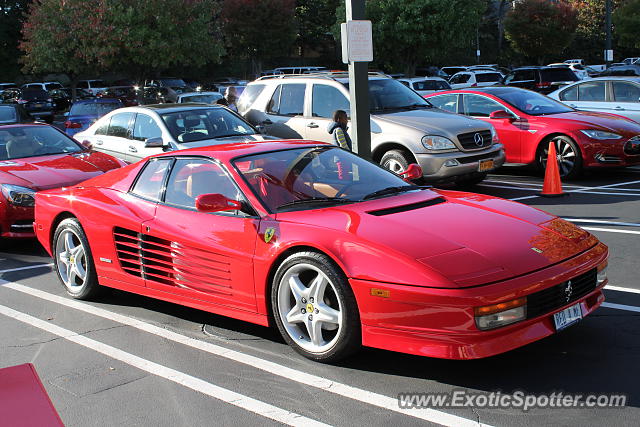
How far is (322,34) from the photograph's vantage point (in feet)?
174

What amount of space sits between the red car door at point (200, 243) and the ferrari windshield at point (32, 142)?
507 cm

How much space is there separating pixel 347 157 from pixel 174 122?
17.9ft

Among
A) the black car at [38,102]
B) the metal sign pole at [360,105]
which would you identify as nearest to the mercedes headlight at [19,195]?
the metal sign pole at [360,105]

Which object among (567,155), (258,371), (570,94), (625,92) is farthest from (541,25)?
(258,371)

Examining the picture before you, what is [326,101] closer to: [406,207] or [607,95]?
[607,95]

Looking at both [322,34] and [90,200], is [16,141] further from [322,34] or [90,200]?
[322,34]

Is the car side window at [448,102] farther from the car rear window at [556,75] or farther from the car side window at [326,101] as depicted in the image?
the car rear window at [556,75]

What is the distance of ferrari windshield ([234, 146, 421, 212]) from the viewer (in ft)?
17.5

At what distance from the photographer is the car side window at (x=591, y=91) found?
14.8 metres

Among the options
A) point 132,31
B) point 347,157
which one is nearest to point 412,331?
point 347,157

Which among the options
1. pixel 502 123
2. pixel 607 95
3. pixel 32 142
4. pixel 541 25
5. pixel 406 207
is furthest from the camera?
pixel 541 25

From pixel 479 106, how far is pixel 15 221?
8.16m

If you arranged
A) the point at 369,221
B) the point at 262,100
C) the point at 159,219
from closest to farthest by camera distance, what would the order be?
the point at 369,221 → the point at 159,219 → the point at 262,100

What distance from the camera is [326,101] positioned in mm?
11664
